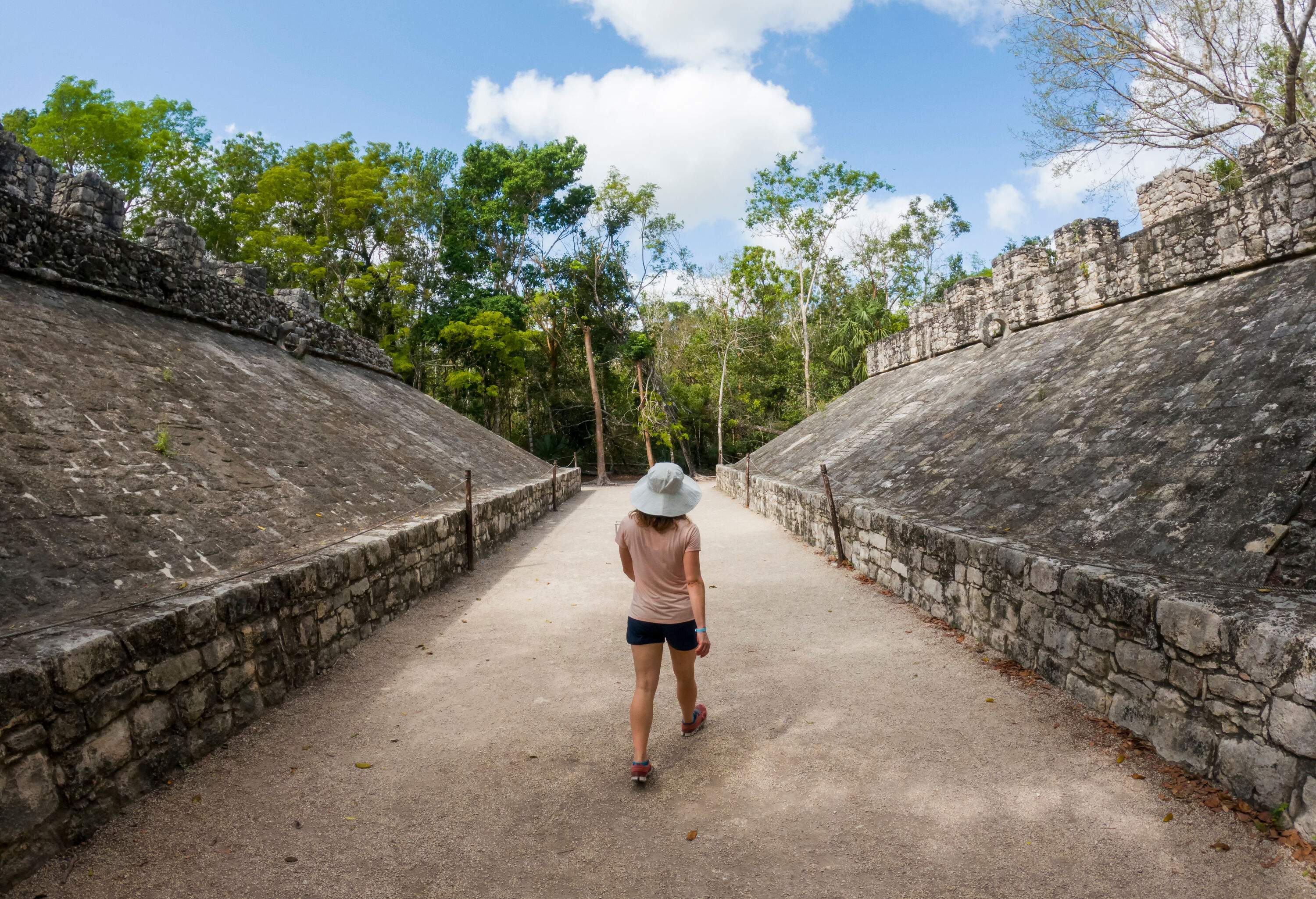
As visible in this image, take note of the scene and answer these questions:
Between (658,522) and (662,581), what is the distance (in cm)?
31

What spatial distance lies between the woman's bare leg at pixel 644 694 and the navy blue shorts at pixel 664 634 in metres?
0.04

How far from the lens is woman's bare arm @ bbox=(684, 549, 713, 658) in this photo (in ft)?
11.9

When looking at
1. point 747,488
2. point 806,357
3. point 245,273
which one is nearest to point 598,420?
point 806,357

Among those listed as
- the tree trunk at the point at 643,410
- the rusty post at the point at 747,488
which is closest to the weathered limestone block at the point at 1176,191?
the rusty post at the point at 747,488

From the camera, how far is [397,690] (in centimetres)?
495

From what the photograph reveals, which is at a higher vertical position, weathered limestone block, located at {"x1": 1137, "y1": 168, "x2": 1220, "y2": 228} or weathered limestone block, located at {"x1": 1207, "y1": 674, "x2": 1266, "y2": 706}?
weathered limestone block, located at {"x1": 1137, "y1": 168, "x2": 1220, "y2": 228}

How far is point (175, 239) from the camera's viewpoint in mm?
10828

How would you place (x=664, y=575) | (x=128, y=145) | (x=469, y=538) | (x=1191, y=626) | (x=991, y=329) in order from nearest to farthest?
(x=1191, y=626) < (x=664, y=575) < (x=469, y=538) < (x=991, y=329) < (x=128, y=145)

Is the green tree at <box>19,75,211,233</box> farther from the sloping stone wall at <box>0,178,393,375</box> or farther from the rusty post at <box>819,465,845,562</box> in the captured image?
the rusty post at <box>819,465,845,562</box>

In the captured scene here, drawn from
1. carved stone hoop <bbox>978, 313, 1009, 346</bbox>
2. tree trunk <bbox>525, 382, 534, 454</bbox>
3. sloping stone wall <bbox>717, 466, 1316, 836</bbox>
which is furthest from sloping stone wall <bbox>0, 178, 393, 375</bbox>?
tree trunk <bbox>525, 382, 534, 454</bbox>

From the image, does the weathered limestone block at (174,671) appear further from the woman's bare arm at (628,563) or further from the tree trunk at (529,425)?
the tree trunk at (529,425)

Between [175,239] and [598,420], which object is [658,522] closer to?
[175,239]

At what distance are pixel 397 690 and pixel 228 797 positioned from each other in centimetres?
158

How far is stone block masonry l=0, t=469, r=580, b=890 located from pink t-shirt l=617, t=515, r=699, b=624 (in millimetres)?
2362
